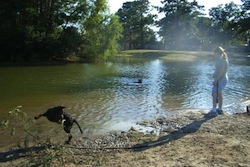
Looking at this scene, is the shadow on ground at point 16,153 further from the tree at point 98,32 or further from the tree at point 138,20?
the tree at point 138,20

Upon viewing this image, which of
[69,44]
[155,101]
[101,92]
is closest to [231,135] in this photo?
[155,101]

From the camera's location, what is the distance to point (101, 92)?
1256cm

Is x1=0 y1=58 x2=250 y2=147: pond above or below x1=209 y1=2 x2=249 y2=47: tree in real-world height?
below

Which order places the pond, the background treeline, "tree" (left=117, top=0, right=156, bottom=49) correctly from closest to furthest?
1. the pond
2. the background treeline
3. "tree" (left=117, top=0, right=156, bottom=49)

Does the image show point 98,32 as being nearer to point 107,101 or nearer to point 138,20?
point 107,101

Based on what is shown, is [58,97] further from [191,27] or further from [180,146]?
[191,27]

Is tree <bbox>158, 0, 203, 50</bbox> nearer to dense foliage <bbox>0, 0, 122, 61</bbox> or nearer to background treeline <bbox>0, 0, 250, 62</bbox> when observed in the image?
background treeline <bbox>0, 0, 250, 62</bbox>

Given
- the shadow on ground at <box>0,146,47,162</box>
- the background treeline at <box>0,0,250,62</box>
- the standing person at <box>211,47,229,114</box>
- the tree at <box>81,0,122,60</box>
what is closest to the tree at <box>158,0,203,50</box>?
the background treeline at <box>0,0,250,62</box>

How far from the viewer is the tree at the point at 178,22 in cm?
6259

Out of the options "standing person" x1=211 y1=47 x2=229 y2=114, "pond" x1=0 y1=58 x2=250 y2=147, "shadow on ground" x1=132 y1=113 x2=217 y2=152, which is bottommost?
"pond" x1=0 y1=58 x2=250 y2=147

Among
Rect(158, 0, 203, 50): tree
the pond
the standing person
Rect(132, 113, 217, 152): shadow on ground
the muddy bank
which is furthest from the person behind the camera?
Rect(158, 0, 203, 50): tree

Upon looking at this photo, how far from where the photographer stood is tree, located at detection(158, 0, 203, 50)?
205 ft

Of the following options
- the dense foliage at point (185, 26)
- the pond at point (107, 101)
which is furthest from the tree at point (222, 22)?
the pond at point (107, 101)

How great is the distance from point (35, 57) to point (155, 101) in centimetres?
2181
